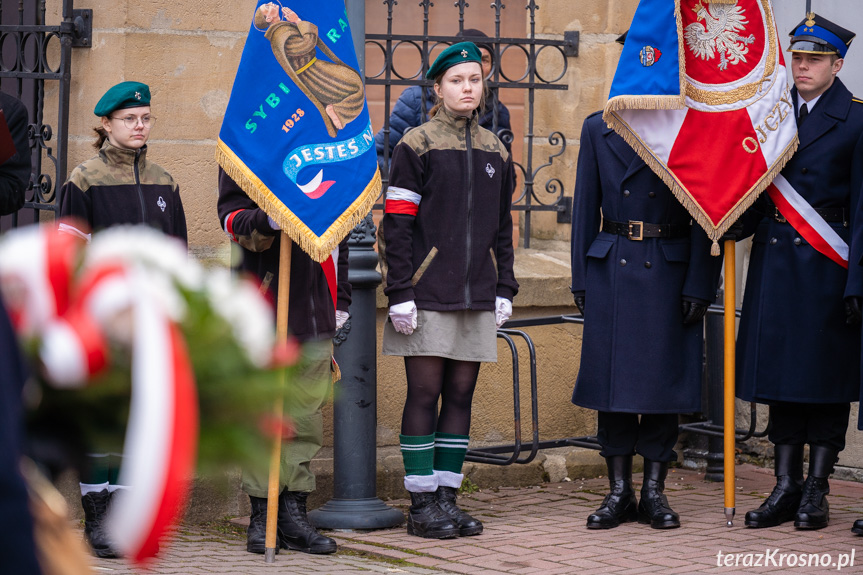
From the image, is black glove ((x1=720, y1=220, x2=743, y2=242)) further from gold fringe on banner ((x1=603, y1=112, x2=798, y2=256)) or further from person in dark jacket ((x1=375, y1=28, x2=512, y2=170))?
person in dark jacket ((x1=375, y1=28, x2=512, y2=170))

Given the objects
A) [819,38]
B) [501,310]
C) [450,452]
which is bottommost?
[450,452]

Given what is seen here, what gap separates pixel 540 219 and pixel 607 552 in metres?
2.67

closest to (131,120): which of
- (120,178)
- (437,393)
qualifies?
(120,178)

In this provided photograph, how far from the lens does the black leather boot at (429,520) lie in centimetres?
516

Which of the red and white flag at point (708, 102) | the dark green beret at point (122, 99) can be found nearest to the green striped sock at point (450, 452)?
the red and white flag at point (708, 102)

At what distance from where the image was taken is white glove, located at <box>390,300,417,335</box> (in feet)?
16.8

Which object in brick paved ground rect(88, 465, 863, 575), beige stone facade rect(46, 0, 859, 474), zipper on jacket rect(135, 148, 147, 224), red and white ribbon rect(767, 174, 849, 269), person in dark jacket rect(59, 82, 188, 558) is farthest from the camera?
beige stone facade rect(46, 0, 859, 474)

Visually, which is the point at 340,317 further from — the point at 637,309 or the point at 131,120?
the point at 637,309

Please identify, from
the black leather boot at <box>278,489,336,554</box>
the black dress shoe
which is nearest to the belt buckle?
the black dress shoe

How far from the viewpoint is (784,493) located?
5316 mm

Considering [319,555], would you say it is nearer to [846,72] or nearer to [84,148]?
[84,148]

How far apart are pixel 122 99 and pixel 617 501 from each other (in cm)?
274

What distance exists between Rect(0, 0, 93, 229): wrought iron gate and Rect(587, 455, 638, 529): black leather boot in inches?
115

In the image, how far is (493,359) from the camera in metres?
5.33
